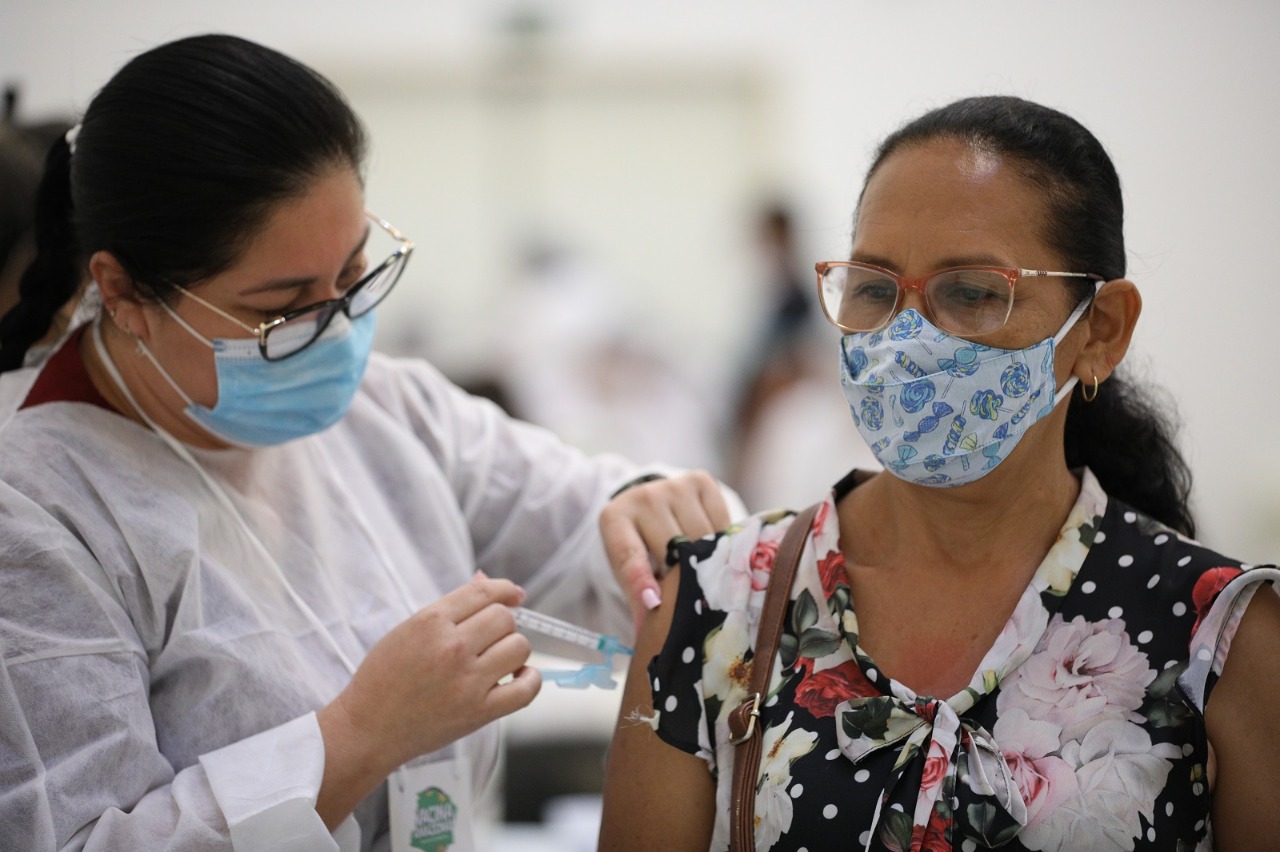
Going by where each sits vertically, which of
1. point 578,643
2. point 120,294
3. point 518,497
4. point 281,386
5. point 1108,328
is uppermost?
point 1108,328

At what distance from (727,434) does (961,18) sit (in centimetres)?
279

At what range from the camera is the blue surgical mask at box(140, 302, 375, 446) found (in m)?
1.68

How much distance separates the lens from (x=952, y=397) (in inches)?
54.9

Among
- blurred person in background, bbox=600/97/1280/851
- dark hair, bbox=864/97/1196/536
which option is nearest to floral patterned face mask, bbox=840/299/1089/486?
blurred person in background, bbox=600/97/1280/851

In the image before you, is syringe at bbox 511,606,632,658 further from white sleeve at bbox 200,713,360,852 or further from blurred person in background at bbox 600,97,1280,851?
white sleeve at bbox 200,713,360,852

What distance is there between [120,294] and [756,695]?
105cm

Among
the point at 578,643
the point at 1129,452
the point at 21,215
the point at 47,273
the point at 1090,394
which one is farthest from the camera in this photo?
the point at 21,215

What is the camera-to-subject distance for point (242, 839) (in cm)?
143

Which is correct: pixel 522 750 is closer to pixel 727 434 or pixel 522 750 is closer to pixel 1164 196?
pixel 727 434

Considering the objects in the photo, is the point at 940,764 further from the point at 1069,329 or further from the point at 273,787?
the point at 273,787

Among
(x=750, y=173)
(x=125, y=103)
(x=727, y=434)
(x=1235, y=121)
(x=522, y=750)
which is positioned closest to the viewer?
(x=125, y=103)

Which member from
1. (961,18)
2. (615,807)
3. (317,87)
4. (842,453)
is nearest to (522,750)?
(842,453)

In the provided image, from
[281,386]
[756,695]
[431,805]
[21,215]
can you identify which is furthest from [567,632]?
[21,215]

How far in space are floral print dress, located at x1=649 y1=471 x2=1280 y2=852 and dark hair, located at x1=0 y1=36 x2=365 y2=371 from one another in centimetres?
85
